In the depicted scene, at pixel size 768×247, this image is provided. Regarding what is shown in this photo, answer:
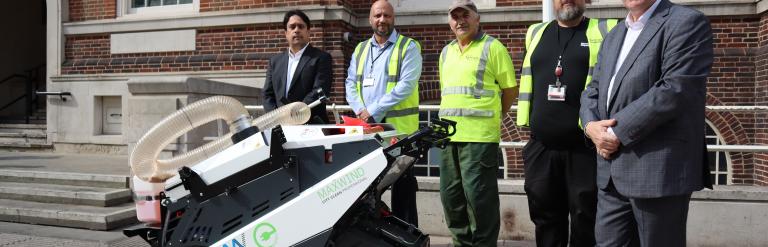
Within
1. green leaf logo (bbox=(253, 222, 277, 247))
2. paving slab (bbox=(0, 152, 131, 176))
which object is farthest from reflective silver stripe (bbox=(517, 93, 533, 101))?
paving slab (bbox=(0, 152, 131, 176))

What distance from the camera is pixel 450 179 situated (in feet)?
11.5

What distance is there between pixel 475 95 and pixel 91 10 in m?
8.27

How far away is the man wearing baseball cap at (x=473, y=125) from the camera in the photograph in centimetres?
335

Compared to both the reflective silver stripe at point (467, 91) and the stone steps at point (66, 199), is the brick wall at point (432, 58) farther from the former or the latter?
the reflective silver stripe at point (467, 91)

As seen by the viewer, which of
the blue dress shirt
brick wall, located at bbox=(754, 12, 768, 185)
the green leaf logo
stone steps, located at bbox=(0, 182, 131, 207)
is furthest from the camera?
brick wall, located at bbox=(754, 12, 768, 185)

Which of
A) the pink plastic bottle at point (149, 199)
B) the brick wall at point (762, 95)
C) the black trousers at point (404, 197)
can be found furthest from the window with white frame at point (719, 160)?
the pink plastic bottle at point (149, 199)

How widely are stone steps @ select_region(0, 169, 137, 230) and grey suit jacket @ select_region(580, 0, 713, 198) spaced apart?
4.51m

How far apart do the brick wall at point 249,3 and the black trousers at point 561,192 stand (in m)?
5.44

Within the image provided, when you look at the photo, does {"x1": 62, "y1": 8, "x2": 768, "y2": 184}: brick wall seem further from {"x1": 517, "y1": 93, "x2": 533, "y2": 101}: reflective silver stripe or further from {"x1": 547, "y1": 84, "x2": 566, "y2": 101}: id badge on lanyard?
{"x1": 547, "y1": 84, "x2": 566, "y2": 101}: id badge on lanyard

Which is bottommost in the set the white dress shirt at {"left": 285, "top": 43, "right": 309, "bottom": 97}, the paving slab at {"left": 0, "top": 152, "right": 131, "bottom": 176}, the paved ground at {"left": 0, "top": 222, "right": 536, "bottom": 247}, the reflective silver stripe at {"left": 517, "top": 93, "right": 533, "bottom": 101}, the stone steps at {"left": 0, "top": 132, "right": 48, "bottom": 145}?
the paved ground at {"left": 0, "top": 222, "right": 536, "bottom": 247}

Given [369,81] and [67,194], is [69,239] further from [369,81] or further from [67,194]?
[369,81]

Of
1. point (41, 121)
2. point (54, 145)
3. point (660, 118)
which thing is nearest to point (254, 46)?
point (54, 145)

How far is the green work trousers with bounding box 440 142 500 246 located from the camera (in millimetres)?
3342

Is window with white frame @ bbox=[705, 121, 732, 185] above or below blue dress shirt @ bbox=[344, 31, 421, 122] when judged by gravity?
below
